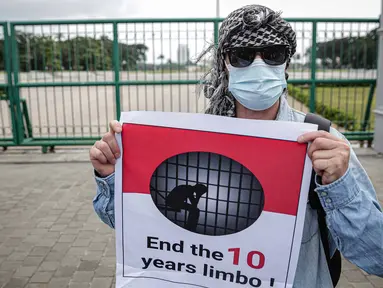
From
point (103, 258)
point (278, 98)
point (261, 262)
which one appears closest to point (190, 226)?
point (261, 262)

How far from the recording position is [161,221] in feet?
4.71

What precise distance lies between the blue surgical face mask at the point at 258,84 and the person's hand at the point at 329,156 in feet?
0.98

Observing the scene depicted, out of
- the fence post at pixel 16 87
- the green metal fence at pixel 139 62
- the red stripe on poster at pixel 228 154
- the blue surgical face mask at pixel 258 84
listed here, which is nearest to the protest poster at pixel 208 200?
the red stripe on poster at pixel 228 154

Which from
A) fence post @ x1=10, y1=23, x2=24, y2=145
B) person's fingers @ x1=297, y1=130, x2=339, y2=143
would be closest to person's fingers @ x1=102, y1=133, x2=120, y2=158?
person's fingers @ x1=297, y1=130, x2=339, y2=143

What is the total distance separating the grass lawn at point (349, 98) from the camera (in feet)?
26.7

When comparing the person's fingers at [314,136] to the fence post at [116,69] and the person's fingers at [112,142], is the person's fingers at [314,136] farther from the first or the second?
the fence post at [116,69]

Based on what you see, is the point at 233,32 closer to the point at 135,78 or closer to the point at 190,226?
the point at 190,226

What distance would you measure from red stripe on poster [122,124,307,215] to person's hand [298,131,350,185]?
57mm

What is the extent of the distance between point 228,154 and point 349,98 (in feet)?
24.9

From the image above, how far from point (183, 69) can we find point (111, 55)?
128cm

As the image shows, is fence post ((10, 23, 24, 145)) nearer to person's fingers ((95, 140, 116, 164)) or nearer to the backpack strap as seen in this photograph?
person's fingers ((95, 140, 116, 164))

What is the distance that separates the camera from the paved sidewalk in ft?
12.3

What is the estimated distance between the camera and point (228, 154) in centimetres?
135

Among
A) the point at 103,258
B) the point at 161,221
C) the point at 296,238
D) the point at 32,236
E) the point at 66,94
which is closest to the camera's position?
the point at 296,238
